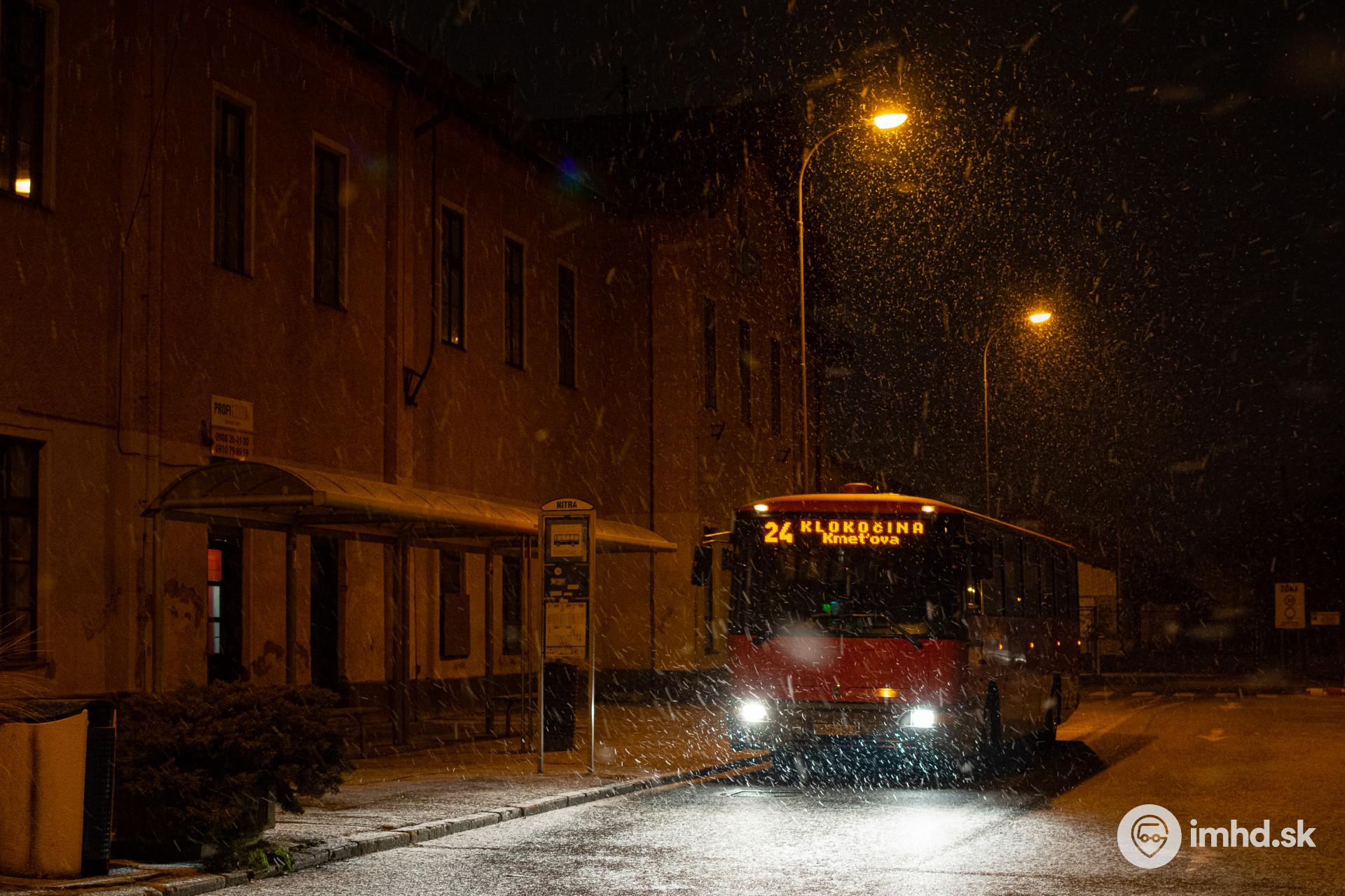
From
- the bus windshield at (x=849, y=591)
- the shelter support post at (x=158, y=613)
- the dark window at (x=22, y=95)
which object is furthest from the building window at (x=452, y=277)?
the dark window at (x=22, y=95)

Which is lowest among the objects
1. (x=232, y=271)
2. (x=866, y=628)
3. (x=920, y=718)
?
(x=920, y=718)

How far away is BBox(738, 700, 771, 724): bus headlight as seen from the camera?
1655cm

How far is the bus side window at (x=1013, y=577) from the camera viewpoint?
18.9 metres

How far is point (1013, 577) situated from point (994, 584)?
1439 mm

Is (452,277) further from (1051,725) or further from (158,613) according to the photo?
(1051,725)

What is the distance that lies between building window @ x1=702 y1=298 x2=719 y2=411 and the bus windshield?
16594 mm

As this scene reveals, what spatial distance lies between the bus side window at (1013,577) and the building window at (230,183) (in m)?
9.98

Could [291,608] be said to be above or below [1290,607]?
above

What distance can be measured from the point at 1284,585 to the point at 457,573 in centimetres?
2923

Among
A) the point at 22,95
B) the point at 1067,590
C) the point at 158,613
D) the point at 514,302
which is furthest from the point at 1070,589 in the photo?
the point at 22,95

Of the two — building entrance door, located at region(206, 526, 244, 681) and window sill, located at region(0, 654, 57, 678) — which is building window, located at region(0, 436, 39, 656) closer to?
window sill, located at region(0, 654, 57, 678)

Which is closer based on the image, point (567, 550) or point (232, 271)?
point (567, 550)

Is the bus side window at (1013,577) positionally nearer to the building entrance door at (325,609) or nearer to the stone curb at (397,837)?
the stone curb at (397,837)

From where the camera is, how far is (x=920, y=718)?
15.9 meters
